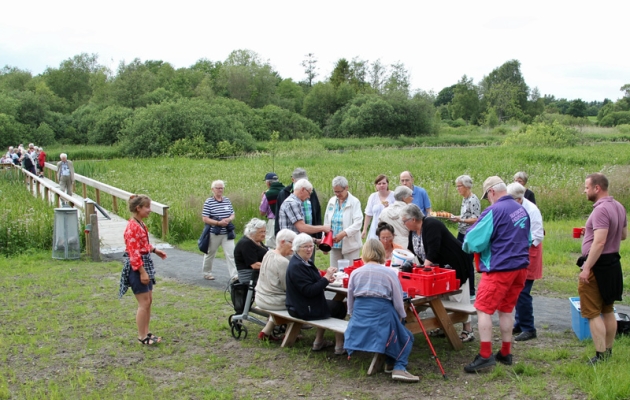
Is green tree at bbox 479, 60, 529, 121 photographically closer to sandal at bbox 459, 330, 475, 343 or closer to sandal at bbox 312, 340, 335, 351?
sandal at bbox 459, 330, 475, 343

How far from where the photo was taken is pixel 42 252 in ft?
38.8

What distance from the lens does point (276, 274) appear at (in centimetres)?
635

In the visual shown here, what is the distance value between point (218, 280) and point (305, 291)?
164 inches

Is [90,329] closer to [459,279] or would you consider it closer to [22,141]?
[459,279]

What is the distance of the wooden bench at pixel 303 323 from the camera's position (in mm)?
5543

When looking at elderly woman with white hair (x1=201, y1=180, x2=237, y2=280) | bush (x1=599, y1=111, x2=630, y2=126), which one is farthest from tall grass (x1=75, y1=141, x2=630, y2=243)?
bush (x1=599, y1=111, x2=630, y2=126)

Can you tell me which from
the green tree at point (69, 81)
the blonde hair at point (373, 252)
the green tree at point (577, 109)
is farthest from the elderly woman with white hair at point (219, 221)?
the green tree at point (577, 109)

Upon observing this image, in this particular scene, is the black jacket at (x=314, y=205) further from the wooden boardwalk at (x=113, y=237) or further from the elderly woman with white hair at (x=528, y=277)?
the wooden boardwalk at (x=113, y=237)

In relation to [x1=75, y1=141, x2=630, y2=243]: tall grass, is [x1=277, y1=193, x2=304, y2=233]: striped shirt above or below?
above

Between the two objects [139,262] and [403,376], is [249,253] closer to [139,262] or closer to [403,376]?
[139,262]

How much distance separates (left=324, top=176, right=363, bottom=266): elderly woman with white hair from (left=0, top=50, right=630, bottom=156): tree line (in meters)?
24.2

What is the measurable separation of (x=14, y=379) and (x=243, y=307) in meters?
2.37

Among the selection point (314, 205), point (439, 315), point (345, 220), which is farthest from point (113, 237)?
point (439, 315)

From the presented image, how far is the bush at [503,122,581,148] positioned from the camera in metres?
42.9
